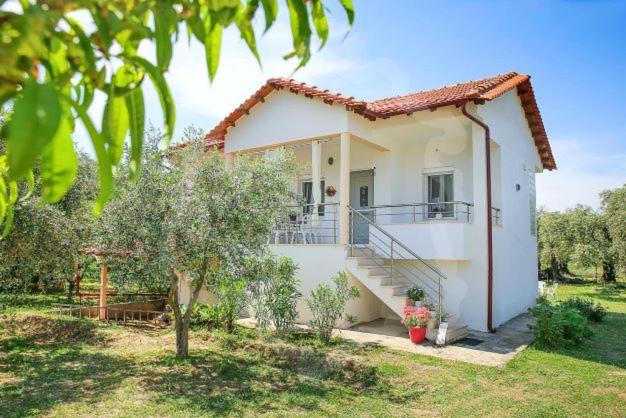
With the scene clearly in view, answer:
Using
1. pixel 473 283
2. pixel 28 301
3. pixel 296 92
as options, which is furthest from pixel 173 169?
pixel 28 301

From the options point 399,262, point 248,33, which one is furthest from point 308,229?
point 248,33

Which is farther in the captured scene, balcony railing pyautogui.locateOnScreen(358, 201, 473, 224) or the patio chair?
balcony railing pyautogui.locateOnScreen(358, 201, 473, 224)

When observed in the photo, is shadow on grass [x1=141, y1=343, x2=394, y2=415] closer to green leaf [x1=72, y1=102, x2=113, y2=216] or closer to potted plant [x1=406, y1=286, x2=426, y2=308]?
potted plant [x1=406, y1=286, x2=426, y2=308]

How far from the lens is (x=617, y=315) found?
1486 cm

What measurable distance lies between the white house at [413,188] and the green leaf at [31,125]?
383 inches

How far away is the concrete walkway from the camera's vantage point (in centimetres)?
868

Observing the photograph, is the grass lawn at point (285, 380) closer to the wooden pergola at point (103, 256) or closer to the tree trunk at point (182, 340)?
the tree trunk at point (182, 340)

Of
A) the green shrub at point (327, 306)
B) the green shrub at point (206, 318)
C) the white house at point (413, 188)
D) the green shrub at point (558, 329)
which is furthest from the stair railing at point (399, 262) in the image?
the green shrub at point (206, 318)

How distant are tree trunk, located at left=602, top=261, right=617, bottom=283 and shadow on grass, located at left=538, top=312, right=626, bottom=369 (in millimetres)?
20668

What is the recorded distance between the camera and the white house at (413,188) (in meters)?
11.3

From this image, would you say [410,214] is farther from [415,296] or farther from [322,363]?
[322,363]

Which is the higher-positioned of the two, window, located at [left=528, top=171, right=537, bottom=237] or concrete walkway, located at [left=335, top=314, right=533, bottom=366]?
window, located at [left=528, top=171, right=537, bottom=237]

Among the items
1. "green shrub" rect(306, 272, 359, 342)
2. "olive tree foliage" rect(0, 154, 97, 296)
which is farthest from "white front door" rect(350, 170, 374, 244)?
"olive tree foliage" rect(0, 154, 97, 296)

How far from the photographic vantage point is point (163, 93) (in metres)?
0.58
